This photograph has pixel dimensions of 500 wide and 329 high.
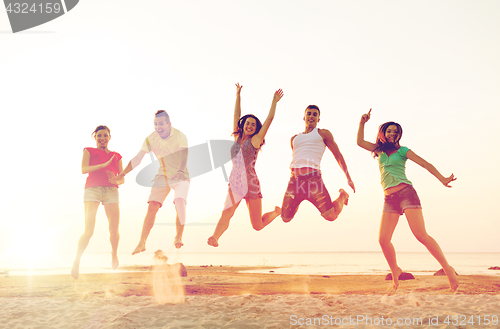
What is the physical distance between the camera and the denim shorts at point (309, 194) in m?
7.29

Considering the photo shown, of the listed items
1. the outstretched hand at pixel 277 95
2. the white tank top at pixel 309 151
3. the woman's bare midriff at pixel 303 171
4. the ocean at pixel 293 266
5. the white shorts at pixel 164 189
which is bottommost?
the ocean at pixel 293 266

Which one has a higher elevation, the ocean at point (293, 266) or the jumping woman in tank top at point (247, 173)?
the jumping woman in tank top at point (247, 173)

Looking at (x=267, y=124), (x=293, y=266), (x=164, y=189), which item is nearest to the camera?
(x=267, y=124)

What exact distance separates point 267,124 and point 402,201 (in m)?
3.41

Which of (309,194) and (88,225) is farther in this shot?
(88,225)

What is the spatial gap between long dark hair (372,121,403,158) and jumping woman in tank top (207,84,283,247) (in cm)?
261

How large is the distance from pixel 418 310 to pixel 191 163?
5.71 m

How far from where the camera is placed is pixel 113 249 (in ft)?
28.8

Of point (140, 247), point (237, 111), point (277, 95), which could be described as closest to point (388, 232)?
point (277, 95)

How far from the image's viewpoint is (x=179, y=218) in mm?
7395

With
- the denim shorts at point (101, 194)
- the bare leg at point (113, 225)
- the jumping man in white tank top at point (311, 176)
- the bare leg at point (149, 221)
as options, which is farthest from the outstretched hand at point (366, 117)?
the bare leg at point (113, 225)

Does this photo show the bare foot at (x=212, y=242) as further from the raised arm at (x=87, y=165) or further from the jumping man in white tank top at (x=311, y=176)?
the raised arm at (x=87, y=165)

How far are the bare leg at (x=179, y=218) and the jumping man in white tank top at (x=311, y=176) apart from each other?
212cm

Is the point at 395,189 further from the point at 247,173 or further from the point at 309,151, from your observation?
the point at 247,173
